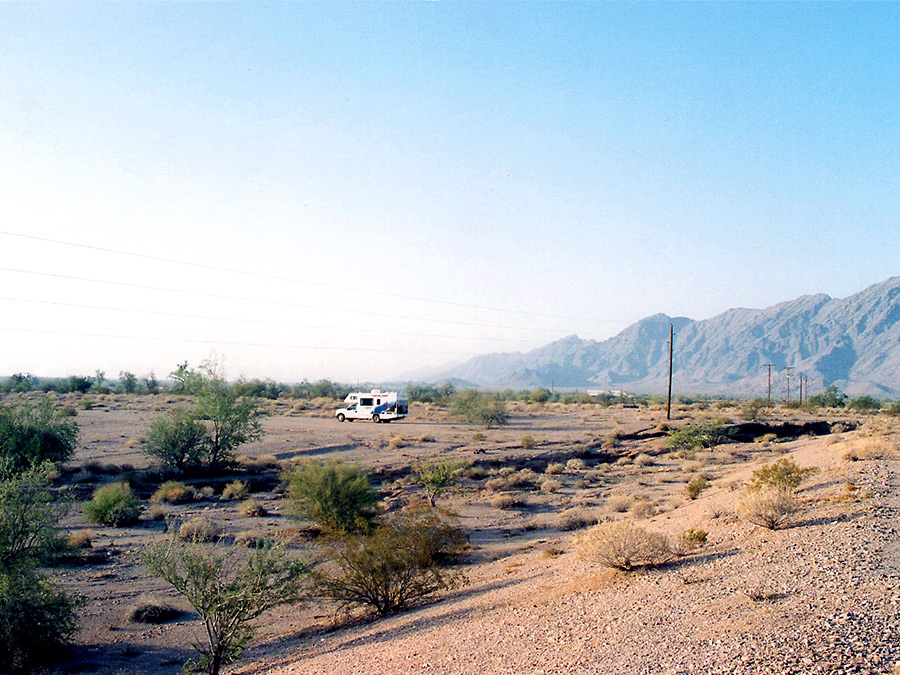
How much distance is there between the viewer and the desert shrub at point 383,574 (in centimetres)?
1505

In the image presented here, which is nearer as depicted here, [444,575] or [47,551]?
[47,551]

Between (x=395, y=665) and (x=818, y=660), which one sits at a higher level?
(x=818, y=660)

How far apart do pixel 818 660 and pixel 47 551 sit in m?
14.1

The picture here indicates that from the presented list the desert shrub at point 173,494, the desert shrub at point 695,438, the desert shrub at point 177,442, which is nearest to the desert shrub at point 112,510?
the desert shrub at point 173,494

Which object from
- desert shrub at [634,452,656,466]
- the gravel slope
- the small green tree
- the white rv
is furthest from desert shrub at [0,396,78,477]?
the white rv

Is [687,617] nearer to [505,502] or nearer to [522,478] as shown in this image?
[505,502]

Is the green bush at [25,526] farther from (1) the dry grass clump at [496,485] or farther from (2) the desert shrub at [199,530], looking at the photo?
(1) the dry grass clump at [496,485]

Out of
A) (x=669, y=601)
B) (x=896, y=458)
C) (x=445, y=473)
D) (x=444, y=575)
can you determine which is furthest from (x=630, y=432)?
(x=669, y=601)

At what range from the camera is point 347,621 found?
14.8 metres

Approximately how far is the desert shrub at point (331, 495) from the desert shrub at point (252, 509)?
8.40 feet

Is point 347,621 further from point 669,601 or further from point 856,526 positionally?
point 856,526

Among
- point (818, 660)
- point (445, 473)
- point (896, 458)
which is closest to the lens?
point (818, 660)

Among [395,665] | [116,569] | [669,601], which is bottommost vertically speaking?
[116,569]

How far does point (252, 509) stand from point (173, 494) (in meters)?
4.43
